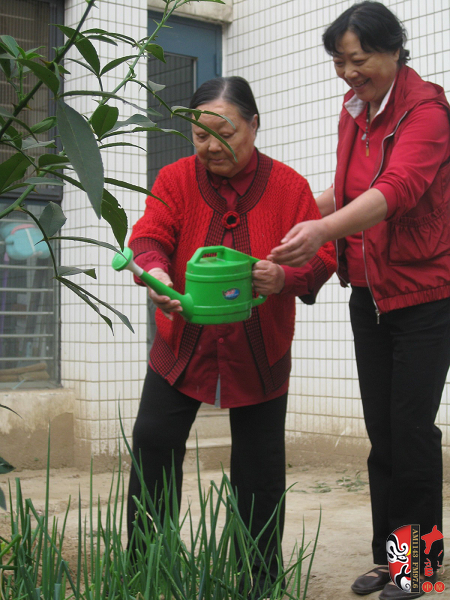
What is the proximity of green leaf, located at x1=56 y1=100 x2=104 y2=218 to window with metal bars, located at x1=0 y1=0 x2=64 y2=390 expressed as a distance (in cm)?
371

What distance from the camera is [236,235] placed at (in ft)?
7.62

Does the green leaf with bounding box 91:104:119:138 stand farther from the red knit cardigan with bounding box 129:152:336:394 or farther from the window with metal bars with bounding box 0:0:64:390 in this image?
the window with metal bars with bounding box 0:0:64:390

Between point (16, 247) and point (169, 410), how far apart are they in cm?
248

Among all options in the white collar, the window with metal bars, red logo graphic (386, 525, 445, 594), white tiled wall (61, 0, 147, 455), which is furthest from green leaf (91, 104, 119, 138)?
the window with metal bars

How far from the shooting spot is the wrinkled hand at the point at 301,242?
6.63 feet

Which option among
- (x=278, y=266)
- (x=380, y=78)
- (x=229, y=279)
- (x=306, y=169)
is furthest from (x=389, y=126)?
(x=306, y=169)

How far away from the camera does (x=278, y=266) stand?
2191 mm

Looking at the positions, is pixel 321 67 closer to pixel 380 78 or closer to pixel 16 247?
pixel 16 247

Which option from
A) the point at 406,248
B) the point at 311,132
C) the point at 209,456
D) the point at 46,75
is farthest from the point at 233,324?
the point at 311,132

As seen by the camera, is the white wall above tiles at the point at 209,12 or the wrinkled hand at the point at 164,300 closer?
the wrinkled hand at the point at 164,300

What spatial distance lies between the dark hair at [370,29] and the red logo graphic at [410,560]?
1.42 m

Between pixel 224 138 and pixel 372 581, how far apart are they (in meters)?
1.45

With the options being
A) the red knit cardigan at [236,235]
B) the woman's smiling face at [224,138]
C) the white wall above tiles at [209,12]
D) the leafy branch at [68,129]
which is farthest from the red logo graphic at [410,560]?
the white wall above tiles at [209,12]

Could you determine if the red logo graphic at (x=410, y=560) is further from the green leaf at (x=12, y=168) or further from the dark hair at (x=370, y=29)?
the green leaf at (x=12, y=168)
